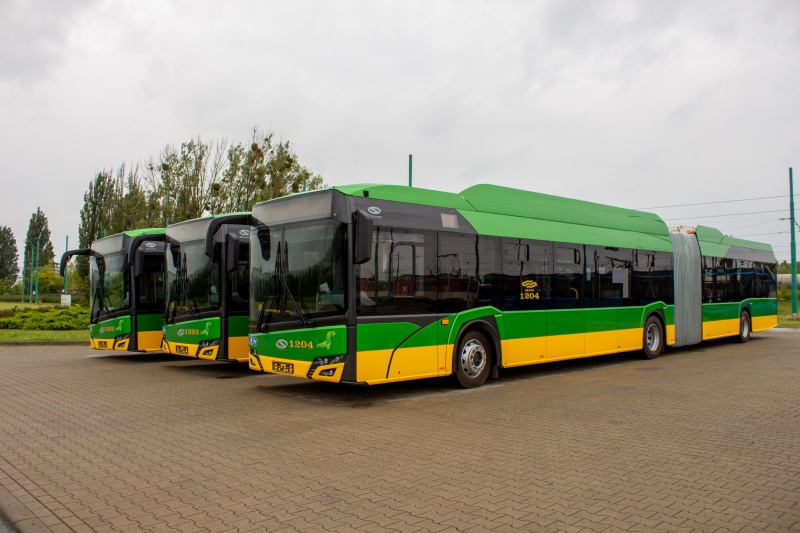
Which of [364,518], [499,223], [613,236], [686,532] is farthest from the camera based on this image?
[613,236]

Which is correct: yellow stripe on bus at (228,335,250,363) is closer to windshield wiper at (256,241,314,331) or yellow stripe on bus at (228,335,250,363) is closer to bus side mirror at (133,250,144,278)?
windshield wiper at (256,241,314,331)

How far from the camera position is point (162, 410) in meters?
9.45

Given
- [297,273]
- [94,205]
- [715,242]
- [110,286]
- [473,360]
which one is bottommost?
[473,360]

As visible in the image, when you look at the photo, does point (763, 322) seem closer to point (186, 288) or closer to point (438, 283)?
point (438, 283)

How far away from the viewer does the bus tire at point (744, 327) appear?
20.5m

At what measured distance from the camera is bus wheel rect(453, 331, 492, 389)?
11.0 metres

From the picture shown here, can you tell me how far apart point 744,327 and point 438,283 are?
1465 centimetres

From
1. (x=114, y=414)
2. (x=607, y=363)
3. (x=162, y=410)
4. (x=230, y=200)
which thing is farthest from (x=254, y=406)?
(x=230, y=200)

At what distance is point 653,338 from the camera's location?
1630 cm

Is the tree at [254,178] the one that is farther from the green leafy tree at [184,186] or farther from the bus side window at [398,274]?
the bus side window at [398,274]

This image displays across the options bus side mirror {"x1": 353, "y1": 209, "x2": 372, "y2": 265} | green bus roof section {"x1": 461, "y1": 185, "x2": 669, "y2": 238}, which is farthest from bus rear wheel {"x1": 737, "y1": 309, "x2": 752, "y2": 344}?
bus side mirror {"x1": 353, "y1": 209, "x2": 372, "y2": 265}

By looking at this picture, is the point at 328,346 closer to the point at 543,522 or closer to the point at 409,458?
the point at 409,458

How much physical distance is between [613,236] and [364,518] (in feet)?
38.4

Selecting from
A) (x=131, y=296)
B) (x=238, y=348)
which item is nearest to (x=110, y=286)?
(x=131, y=296)
